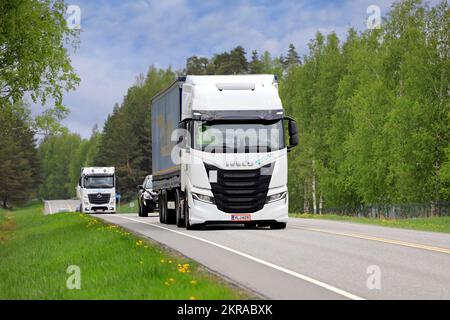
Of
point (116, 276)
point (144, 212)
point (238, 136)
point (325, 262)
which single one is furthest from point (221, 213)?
point (144, 212)

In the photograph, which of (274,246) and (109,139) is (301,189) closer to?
(274,246)

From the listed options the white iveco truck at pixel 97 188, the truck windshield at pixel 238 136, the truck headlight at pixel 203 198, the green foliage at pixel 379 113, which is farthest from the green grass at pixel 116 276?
the white iveco truck at pixel 97 188

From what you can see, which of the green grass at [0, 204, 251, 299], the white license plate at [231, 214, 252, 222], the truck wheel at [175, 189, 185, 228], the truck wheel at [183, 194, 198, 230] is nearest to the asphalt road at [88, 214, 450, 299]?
the green grass at [0, 204, 251, 299]

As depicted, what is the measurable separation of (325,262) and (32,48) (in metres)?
15.3

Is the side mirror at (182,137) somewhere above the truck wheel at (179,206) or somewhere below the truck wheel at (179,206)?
above

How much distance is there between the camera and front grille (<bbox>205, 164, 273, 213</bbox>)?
21.6 metres

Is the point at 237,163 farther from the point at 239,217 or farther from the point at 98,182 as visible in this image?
the point at 98,182

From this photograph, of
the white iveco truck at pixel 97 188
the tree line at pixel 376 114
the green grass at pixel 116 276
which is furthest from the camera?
the white iveco truck at pixel 97 188

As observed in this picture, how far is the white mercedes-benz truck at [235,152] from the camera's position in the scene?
21656 mm

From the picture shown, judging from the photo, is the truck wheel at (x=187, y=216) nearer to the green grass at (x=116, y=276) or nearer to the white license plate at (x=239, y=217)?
the white license plate at (x=239, y=217)

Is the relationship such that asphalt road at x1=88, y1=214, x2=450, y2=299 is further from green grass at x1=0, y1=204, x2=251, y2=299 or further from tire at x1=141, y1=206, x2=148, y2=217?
tire at x1=141, y1=206, x2=148, y2=217

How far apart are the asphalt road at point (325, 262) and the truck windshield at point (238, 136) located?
2.42m

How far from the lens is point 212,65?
129375 mm
